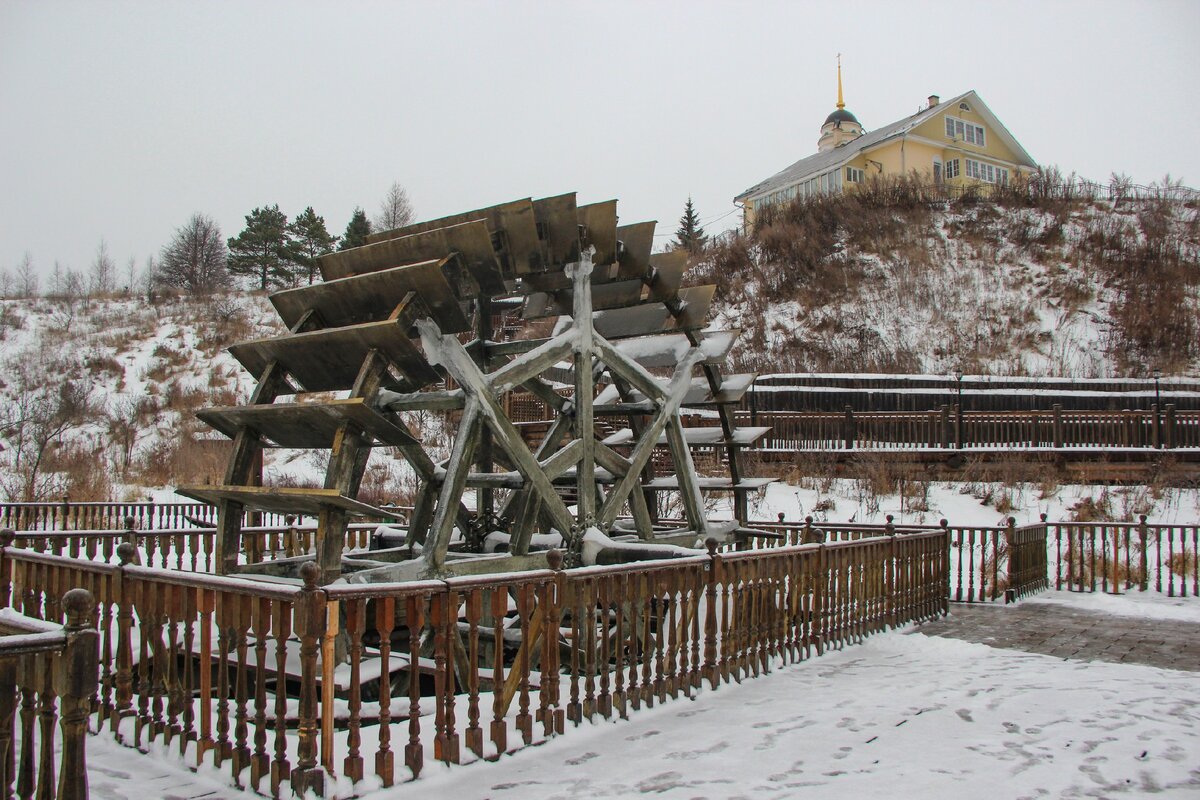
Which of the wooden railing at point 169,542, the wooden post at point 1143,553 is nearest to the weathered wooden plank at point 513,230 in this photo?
the wooden railing at point 169,542

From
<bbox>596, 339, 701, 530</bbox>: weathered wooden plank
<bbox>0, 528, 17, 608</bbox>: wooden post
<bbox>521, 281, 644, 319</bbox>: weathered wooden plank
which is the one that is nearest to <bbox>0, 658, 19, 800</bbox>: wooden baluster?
<bbox>0, 528, 17, 608</bbox>: wooden post

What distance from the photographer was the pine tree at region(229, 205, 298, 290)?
46656 millimetres

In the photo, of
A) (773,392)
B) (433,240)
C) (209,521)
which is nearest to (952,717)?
(433,240)

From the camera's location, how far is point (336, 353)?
7.33m

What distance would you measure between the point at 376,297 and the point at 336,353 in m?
0.64

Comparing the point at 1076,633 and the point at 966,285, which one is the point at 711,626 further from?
the point at 966,285

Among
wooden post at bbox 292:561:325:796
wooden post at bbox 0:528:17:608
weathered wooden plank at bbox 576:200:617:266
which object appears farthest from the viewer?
weathered wooden plank at bbox 576:200:617:266

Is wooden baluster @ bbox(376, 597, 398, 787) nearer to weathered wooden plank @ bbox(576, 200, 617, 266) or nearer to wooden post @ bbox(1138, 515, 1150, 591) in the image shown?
weathered wooden plank @ bbox(576, 200, 617, 266)

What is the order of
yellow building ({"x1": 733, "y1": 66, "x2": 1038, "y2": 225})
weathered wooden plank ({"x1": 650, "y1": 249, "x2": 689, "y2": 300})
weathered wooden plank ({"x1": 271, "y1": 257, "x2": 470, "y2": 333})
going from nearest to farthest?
1. weathered wooden plank ({"x1": 271, "y1": 257, "x2": 470, "y2": 333})
2. weathered wooden plank ({"x1": 650, "y1": 249, "x2": 689, "y2": 300})
3. yellow building ({"x1": 733, "y1": 66, "x2": 1038, "y2": 225})

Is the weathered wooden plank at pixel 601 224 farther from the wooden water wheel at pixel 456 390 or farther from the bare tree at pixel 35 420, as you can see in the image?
the bare tree at pixel 35 420

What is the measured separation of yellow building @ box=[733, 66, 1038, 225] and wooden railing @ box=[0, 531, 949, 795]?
3598 cm

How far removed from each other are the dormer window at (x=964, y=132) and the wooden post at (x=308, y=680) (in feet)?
149

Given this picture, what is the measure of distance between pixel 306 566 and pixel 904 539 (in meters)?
6.77

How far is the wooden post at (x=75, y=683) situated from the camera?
105 inches
